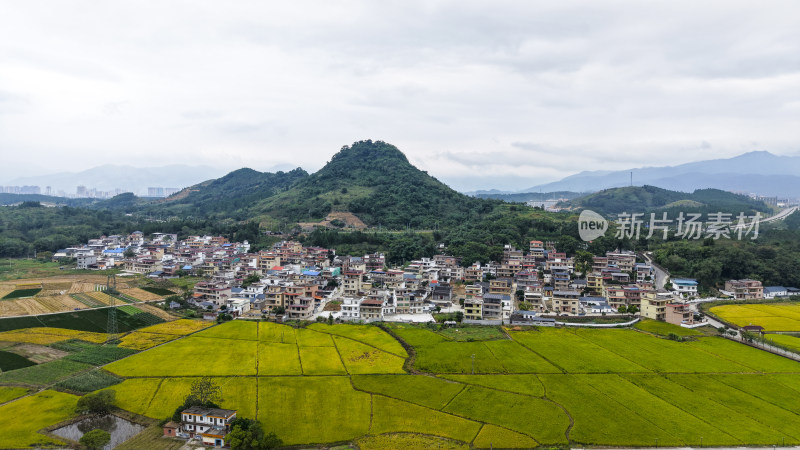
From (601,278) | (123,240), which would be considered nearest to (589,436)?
(601,278)

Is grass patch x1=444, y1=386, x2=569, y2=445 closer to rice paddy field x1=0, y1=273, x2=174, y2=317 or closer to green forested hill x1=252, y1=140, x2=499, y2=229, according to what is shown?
rice paddy field x1=0, y1=273, x2=174, y2=317

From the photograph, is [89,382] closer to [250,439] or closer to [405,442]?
[250,439]

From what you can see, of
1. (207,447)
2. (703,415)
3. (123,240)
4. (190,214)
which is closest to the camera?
(207,447)

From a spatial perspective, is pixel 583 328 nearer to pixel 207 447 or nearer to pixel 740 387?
pixel 740 387

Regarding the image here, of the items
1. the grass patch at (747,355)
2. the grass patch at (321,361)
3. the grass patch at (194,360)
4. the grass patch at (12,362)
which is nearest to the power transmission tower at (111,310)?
the grass patch at (194,360)

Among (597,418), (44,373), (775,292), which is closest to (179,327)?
(44,373)

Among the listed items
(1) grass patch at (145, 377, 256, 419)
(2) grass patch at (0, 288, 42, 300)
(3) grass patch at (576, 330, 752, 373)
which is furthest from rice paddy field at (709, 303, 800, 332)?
(2) grass patch at (0, 288, 42, 300)
